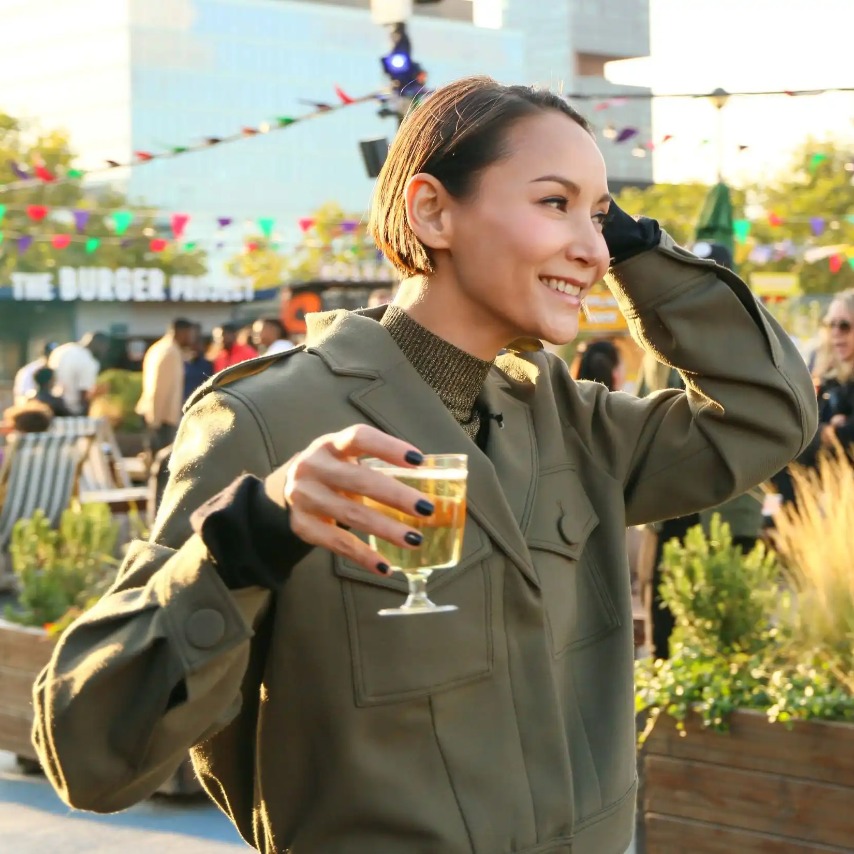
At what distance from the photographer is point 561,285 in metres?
2.39

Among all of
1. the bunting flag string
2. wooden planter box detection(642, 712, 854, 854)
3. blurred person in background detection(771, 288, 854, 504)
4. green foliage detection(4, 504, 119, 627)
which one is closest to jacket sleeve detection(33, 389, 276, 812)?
wooden planter box detection(642, 712, 854, 854)

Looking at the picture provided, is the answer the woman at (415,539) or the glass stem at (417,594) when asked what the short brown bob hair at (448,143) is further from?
the glass stem at (417,594)

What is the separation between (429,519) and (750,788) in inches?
124

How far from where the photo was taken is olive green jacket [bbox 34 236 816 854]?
72.9 inches

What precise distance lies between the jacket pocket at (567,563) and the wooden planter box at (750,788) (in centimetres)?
221

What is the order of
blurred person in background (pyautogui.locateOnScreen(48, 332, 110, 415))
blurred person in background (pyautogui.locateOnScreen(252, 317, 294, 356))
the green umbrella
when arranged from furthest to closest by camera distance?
blurred person in background (pyautogui.locateOnScreen(48, 332, 110, 415)), blurred person in background (pyautogui.locateOnScreen(252, 317, 294, 356)), the green umbrella

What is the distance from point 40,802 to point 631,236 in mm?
4698

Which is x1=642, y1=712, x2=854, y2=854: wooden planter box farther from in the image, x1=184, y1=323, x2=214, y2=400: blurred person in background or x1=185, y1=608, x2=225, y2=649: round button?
x1=184, y1=323, x2=214, y2=400: blurred person in background


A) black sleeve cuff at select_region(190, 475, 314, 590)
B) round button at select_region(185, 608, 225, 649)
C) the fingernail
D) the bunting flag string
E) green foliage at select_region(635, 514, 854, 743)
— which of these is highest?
the bunting flag string

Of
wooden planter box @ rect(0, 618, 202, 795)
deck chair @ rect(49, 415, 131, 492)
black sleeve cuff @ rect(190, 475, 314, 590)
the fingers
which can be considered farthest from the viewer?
deck chair @ rect(49, 415, 131, 492)

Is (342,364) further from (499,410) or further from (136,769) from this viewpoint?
(136,769)

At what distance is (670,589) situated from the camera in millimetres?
5340

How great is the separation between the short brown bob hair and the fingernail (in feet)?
2.78

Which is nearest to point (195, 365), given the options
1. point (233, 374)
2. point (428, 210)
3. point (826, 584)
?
point (826, 584)
